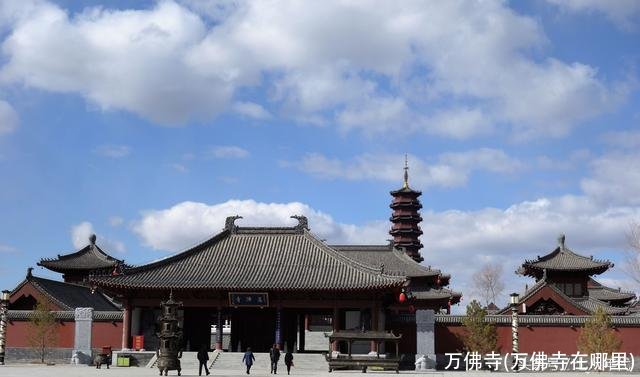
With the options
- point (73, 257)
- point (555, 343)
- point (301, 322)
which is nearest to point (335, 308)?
point (301, 322)

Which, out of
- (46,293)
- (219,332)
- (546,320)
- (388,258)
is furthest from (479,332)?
(46,293)

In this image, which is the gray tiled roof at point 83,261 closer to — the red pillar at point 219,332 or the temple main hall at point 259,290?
the temple main hall at point 259,290

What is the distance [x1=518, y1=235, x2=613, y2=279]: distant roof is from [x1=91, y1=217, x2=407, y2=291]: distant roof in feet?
66.5

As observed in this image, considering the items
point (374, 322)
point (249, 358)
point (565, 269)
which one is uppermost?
point (565, 269)

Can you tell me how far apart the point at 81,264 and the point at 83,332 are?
2161 centimetres

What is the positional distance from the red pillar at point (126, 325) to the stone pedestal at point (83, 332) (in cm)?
189

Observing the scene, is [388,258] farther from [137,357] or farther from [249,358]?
[249,358]

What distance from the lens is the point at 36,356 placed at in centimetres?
4138

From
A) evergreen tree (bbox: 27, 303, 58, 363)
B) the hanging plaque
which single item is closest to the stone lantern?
the hanging plaque

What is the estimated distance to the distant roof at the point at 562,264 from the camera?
55.9m

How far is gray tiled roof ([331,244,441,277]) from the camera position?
180ft

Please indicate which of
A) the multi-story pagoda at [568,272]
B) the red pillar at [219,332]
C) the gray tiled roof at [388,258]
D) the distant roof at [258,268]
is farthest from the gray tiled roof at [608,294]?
the red pillar at [219,332]

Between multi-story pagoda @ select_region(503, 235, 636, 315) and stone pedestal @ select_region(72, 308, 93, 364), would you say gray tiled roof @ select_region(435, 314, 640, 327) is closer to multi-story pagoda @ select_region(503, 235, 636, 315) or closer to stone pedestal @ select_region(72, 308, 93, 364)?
multi-story pagoda @ select_region(503, 235, 636, 315)

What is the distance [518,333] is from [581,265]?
19560 millimetres
